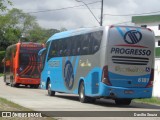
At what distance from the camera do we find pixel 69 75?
2405 centimetres

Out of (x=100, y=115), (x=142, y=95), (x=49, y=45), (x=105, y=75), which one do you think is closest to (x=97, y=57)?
(x=105, y=75)

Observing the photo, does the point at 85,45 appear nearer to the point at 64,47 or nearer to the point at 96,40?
the point at 96,40

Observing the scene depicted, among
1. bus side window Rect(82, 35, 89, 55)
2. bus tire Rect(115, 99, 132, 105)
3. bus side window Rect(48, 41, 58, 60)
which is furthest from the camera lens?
bus side window Rect(48, 41, 58, 60)

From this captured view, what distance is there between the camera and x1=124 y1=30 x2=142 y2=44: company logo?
20203 mm

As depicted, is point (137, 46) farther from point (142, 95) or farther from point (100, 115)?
point (100, 115)

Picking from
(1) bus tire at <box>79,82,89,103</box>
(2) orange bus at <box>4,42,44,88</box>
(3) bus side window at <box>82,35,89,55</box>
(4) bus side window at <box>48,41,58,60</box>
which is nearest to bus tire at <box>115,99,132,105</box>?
(1) bus tire at <box>79,82,89,103</box>

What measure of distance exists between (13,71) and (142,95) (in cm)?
2037

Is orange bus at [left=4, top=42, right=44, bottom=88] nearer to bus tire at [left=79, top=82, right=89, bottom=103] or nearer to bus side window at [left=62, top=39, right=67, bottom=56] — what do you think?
bus side window at [left=62, top=39, right=67, bottom=56]

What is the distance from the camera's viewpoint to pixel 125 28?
20297 mm

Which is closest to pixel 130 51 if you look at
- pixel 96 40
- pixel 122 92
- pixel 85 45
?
pixel 96 40

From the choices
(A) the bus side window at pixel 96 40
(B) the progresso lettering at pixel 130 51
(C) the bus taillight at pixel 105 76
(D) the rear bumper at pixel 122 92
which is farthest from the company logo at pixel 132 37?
(D) the rear bumper at pixel 122 92

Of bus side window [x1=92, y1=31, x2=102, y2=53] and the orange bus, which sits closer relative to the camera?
bus side window [x1=92, y1=31, x2=102, y2=53]

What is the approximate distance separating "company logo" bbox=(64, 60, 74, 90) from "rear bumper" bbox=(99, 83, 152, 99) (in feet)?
12.9

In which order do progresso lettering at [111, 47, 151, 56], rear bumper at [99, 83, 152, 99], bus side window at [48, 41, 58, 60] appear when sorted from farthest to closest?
bus side window at [48, 41, 58, 60] → progresso lettering at [111, 47, 151, 56] → rear bumper at [99, 83, 152, 99]
